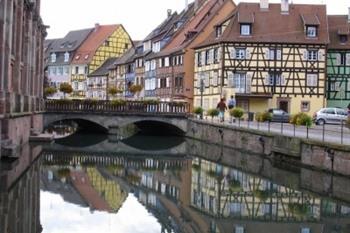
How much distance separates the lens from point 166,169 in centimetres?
3372

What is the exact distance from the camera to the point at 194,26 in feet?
260

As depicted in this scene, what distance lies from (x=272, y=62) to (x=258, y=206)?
153 ft

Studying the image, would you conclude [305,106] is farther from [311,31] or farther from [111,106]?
[111,106]

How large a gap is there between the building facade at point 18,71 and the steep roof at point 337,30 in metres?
30.2

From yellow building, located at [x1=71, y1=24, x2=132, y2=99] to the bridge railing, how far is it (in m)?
56.3

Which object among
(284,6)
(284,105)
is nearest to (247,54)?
(284,105)

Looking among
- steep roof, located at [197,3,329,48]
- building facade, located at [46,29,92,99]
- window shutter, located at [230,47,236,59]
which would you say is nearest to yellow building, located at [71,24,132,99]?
building facade, located at [46,29,92,99]

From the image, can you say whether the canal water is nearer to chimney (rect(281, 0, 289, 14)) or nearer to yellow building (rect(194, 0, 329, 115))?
yellow building (rect(194, 0, 329, 115))

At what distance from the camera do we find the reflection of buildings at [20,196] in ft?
54.2

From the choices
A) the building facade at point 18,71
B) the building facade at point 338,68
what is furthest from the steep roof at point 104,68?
the building facade at point 18,71

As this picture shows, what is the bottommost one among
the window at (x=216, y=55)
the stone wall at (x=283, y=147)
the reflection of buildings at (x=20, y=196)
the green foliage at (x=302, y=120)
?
the reflection of buildings at (x=20, y=196)

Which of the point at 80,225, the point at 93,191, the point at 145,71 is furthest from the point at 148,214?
the point at 145,71

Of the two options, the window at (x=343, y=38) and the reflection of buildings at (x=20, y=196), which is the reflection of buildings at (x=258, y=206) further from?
the window at (x=343, y=38)

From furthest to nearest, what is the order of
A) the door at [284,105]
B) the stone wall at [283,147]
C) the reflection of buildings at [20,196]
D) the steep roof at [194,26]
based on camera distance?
the steep roof at [194,26]
the door at [284,105]
the stone wall at [283,147]
the reflection of buildings at [20,196]
